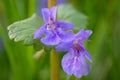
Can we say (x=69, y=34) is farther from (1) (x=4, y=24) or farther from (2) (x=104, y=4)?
(2) (x=104, y=4)

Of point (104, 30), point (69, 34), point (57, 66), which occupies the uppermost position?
point (69, 34)

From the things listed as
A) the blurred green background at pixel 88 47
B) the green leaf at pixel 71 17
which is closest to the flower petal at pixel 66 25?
the green leaf at pixel 71 17

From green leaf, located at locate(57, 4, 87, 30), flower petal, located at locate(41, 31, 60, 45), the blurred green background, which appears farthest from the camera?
the blurred green background

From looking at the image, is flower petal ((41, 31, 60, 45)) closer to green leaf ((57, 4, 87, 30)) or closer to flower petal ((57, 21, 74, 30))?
flower petal ((57, 21, 74, 30))

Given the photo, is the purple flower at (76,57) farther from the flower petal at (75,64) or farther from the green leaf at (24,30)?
the green leaf at (24,30)

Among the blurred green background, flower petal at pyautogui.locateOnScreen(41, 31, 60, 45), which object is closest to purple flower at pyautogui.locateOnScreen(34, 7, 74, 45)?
flower petal at pyautogui.locateOnScreen(41, 31, 60, 45)

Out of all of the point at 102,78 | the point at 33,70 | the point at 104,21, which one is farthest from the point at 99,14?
the point at 33,70
